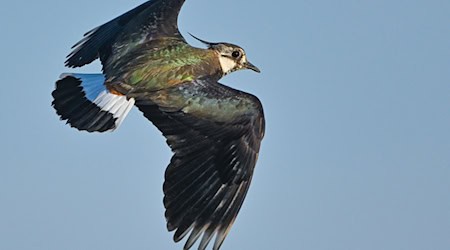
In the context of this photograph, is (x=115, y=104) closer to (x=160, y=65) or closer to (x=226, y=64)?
(x=160, y=65)

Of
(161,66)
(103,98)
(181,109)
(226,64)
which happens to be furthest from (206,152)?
(226,64)

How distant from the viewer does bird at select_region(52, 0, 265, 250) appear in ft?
52.7

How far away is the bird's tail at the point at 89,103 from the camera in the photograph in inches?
680

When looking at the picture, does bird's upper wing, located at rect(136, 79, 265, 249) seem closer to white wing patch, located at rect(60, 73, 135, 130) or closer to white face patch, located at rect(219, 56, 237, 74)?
white wing patch, located at rect(60, 73, 135, 130)

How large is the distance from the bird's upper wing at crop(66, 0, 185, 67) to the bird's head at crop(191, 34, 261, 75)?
53cm

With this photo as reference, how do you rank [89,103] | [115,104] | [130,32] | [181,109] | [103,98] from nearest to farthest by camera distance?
[181,109]
[115,104]
[103,98]
[89,103]
[130,32]

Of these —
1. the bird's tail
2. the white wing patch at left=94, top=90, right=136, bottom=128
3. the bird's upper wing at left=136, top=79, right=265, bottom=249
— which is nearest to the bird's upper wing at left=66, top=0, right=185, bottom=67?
the bird's tail

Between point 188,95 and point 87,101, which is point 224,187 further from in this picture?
point 87,101

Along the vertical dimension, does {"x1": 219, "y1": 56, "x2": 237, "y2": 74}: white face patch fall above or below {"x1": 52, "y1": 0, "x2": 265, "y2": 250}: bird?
above

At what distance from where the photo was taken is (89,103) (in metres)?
17.6

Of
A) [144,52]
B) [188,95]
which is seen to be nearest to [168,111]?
[188,95]

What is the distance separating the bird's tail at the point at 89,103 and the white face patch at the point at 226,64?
4.89 feet

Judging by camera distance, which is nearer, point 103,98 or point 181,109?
point 181,109

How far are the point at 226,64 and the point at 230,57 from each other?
160 mm
